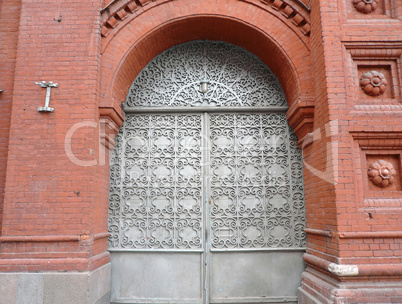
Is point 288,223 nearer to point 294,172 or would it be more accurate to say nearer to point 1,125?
point 294,172

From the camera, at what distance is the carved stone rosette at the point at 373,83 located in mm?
3852

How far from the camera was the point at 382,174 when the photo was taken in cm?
365

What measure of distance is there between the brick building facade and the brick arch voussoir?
2 cm

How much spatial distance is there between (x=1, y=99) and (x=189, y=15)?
308 centimetres

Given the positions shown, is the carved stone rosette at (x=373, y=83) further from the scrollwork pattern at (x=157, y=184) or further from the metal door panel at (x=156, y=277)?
the metal door panel at (x=156, y=277)

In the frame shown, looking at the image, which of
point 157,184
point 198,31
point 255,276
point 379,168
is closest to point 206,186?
point 157,184

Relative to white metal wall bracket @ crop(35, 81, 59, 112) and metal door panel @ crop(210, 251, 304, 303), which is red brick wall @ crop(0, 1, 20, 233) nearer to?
white metal wall bracket @ crop(35, 81, 59, 112)

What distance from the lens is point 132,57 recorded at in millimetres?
4648

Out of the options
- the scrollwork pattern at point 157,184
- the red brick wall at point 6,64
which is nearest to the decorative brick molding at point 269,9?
the red brick wall at point 6,64

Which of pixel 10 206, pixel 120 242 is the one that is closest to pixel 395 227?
pixel 120 242

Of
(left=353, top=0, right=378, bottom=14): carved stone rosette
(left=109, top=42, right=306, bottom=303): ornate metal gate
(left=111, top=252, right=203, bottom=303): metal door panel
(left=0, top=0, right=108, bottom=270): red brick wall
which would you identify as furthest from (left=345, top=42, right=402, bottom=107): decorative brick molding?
(left=0, top=0, right=108, bottom=270): red brick wall

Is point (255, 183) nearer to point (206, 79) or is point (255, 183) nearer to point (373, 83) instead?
point (206, 79)

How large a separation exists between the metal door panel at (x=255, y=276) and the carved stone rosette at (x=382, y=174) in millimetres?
1613

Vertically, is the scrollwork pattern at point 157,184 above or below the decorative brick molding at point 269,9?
below
